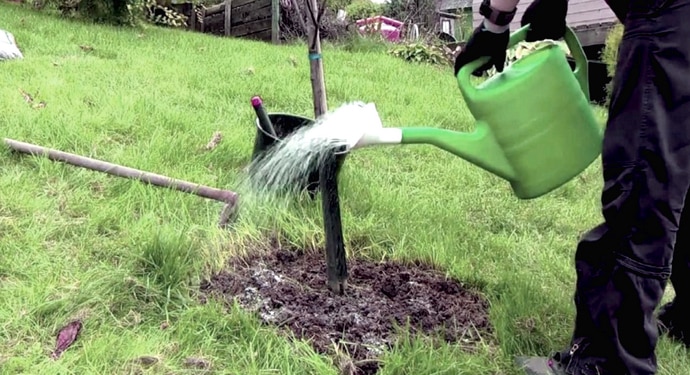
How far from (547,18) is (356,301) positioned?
2.94 feet

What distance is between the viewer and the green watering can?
1.52m

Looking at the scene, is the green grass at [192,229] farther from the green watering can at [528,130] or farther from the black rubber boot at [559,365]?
the green watering can at [528,130]

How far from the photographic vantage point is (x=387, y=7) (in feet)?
47.2

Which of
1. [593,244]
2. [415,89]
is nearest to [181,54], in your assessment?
[415,89]

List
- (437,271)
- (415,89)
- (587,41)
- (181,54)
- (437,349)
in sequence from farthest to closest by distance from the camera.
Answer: (587,41)
(181,54)
(415,89)
(437,271)
(437,349)

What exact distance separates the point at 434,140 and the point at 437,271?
0.64m

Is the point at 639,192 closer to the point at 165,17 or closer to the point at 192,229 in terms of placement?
the point at 192,229

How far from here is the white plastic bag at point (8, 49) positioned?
13.7ft

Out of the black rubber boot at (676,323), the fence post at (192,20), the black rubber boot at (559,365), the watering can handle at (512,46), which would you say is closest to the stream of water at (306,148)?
the watering can handle at (512,46)

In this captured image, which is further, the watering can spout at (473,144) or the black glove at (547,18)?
the black glove at (547,18)

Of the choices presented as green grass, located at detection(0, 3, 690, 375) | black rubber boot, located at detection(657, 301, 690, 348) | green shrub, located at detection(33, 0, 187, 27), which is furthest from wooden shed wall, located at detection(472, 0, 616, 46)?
black rubber boot, located at detection(657, 301, 690, 348)

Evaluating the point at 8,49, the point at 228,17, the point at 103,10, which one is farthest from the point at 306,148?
the point at 228,17

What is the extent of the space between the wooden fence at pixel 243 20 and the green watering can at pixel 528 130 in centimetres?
697

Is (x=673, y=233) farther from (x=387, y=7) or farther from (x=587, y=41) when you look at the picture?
(x=387, y=7)
